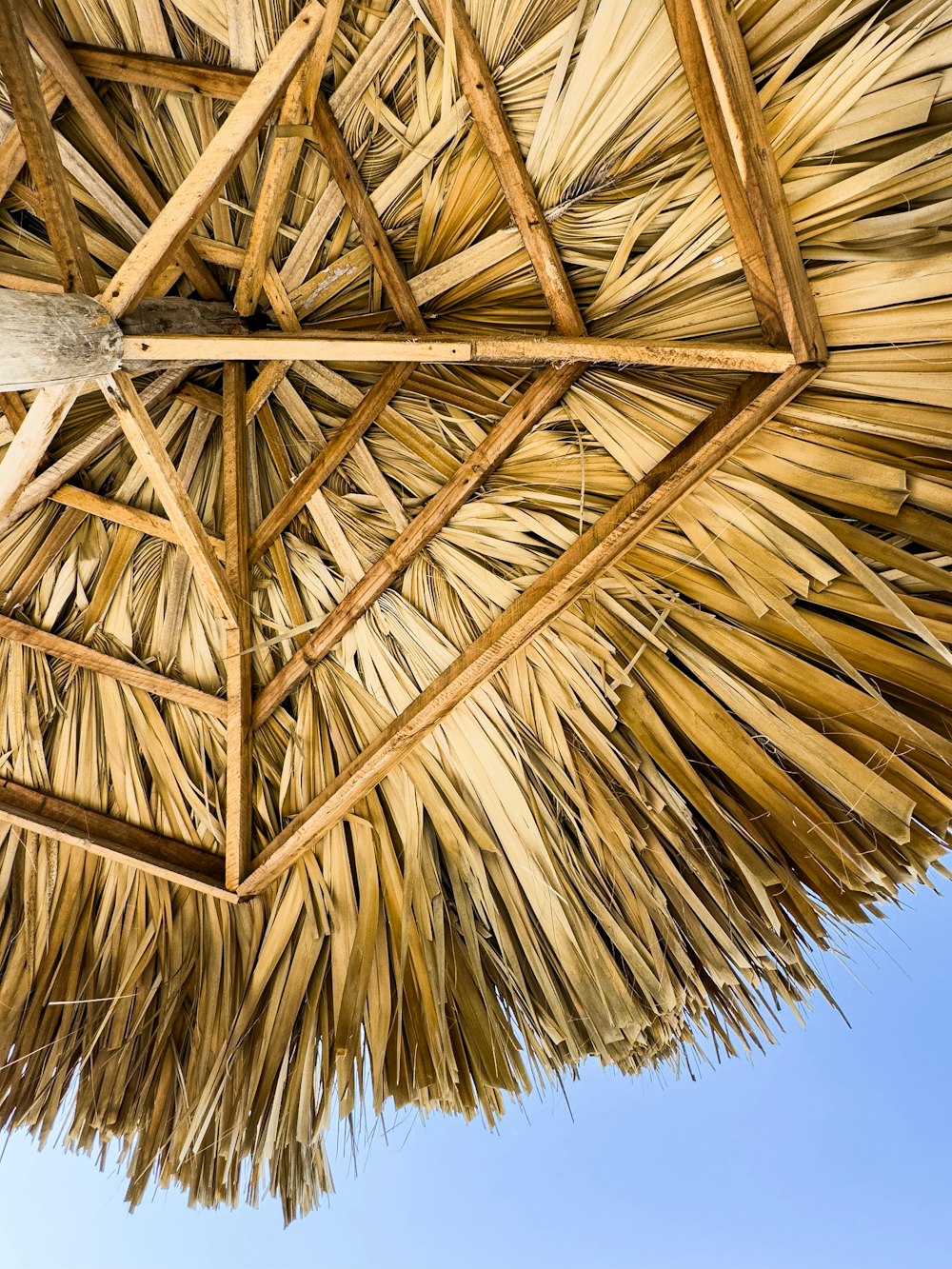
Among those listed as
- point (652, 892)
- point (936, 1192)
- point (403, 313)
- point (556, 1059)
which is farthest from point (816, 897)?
point (936, 1192)

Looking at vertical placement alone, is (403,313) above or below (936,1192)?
above

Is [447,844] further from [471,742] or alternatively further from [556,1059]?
[556,1059]

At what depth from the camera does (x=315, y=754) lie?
2.24 m

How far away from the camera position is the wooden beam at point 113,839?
2.18 m

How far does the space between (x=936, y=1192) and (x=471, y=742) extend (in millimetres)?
3807

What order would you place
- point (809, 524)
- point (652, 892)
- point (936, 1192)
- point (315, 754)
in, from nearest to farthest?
point (809, 524)
point (652, 892)
point (315, 754)
point (936, 1192)

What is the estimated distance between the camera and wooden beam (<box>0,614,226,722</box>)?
7.42 feet

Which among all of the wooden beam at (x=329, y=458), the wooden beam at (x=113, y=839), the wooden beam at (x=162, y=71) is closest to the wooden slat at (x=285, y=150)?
the wooden beam at (x=162, y=71)

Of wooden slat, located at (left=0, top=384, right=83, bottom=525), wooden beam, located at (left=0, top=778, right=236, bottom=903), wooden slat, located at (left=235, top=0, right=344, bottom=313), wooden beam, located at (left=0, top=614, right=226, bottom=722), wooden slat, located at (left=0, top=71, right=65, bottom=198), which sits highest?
wooden slat, located at (left=0, top=71, right=65, bottom=198)

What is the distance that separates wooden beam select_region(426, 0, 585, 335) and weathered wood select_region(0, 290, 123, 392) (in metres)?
0.87

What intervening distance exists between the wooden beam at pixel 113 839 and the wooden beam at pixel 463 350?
141cm

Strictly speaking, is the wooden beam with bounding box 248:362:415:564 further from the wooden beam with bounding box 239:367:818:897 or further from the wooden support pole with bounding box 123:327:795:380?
the wooden beam with bounding box 239:367:818:897

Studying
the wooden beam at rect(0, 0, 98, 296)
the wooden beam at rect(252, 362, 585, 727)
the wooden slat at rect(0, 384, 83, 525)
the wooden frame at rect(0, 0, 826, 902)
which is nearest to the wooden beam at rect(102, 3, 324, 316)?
the wooden frame at rect(0, 0, 826, 902)

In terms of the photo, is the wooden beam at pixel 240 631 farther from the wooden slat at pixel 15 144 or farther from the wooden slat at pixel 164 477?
the wooden slat at pixel 15 144
